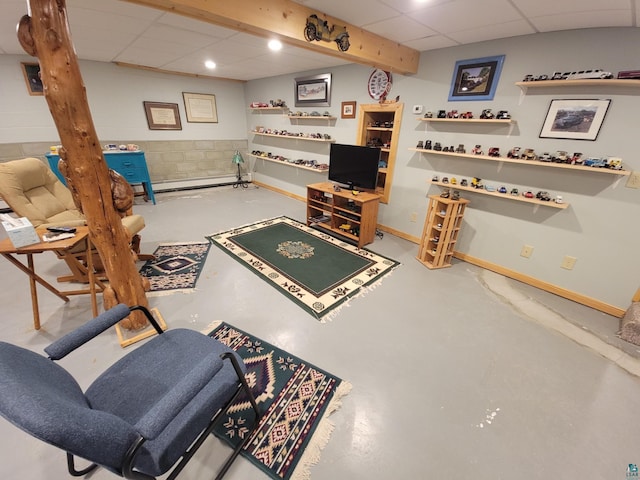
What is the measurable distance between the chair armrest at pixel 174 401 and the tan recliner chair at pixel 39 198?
1856mm

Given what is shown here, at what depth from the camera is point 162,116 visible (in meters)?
5.18

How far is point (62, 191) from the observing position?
9.53 feet

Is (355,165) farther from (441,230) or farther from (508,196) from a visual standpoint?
(508,196)

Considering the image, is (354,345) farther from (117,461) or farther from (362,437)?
(117,461)

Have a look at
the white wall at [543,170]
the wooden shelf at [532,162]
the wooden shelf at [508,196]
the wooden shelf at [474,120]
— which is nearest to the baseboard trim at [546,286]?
the white wall at [543,170]

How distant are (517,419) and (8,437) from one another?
275 centimetres

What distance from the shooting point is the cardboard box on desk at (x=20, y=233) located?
1.76 metres

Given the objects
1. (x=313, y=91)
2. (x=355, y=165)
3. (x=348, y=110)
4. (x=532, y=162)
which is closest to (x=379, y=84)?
(x=348, y=110)

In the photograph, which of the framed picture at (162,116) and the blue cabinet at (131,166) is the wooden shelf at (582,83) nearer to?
the blue cabinet at (131,166)

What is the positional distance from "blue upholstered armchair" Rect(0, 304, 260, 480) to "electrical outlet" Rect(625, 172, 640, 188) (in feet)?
10.7

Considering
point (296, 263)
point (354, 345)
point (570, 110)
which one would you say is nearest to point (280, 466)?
point (354, 345)

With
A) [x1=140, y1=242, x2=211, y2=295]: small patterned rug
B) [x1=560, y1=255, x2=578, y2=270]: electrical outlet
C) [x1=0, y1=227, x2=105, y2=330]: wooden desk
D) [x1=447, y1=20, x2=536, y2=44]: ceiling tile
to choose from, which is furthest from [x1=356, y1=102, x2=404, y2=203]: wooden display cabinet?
[x1=0, y1=227, x2=105, y2=330]: wooden desk

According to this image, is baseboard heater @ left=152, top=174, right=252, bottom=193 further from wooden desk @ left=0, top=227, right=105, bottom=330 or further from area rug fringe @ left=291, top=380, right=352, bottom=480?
area rug fringe @ left=291, top=380, right=352, bottom=480

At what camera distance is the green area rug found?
248 cm
